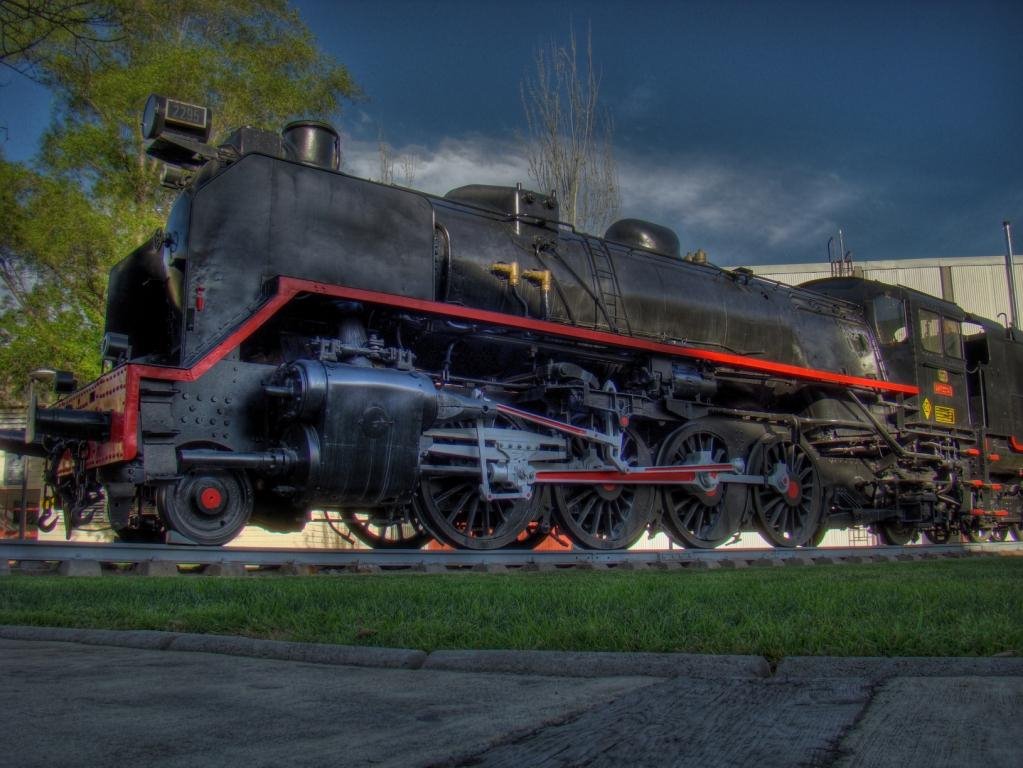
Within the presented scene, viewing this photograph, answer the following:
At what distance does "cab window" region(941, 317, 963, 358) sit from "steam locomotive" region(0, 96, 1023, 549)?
98cm

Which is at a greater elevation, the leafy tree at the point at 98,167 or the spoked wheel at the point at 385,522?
the leafy tree at the point at 98,167

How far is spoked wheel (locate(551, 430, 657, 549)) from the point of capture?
8.20m

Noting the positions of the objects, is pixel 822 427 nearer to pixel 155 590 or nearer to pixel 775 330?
pixel 775 330

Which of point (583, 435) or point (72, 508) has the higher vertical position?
point (583, 435)

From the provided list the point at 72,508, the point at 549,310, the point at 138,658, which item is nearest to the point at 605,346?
the point at 549,310

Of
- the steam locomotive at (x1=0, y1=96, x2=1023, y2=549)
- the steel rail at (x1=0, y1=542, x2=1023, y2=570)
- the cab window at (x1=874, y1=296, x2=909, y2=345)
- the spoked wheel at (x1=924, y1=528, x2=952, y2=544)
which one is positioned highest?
the cab window at (x1=874, y1=296, x2=909, y2=345)

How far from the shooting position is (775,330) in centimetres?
1034

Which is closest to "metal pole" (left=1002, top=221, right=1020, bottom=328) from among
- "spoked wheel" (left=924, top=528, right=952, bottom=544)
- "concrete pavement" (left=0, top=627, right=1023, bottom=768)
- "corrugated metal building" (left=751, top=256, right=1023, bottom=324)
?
"corrugated metal building" (left=751, top=256, right=1023, bottom=324)

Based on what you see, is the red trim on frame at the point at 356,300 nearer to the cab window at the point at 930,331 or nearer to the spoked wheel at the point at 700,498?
the spoked wheel at the point at 700,498

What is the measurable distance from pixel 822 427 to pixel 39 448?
8.36 m

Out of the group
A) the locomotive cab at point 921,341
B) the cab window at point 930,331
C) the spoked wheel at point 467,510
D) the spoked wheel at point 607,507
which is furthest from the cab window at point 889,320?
the spoked wheel at point 467,510

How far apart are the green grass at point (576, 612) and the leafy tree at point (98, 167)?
41.5 feet

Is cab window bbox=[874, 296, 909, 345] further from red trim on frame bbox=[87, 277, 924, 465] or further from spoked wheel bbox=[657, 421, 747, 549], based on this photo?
spoked wheel bbox=[657, 421, 747, 549]

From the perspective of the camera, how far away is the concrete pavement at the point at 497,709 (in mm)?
1517
